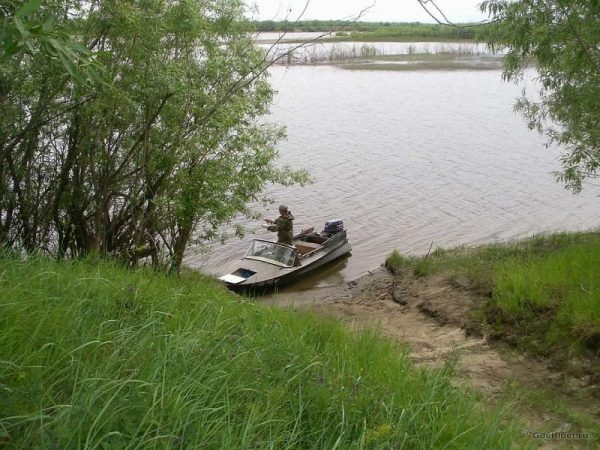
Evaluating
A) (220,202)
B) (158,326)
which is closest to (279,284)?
(220,202)

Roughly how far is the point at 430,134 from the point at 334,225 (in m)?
14.0

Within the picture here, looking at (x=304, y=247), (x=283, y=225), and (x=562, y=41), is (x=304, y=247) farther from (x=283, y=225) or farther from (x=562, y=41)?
(x=562, y=41)

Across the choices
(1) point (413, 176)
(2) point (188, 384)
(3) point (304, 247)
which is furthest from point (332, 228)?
(2) point (188, 384)

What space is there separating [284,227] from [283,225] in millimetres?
74

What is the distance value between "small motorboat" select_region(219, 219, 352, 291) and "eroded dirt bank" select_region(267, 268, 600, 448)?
1.51 feet

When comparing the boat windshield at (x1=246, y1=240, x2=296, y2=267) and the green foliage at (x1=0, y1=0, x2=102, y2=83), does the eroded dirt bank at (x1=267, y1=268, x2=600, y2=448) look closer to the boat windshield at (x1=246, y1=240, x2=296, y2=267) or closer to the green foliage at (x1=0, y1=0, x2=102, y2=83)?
the boat windshield at (x1=246, y1=240, x2=296, y2=267)

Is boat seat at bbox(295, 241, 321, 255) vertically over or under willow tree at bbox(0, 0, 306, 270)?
under

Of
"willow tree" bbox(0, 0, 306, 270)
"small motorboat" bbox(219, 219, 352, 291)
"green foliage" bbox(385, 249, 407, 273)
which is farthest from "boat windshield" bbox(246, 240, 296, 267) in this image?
"willow tree" bbox(0, 0, 306, 270)

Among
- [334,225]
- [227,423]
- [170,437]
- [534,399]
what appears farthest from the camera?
[334,225]

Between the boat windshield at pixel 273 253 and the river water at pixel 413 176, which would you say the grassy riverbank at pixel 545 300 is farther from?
the river water at pixel 413 176

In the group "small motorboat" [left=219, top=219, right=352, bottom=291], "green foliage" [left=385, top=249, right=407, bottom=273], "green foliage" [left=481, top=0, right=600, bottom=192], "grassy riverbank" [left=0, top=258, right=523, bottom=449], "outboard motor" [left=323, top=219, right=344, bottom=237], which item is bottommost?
"green foliage" [left=385, top=249, right=407, bottom=273]

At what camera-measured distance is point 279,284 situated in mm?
13586

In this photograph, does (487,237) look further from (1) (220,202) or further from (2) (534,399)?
(2) (534,399)

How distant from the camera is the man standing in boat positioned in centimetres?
1373
